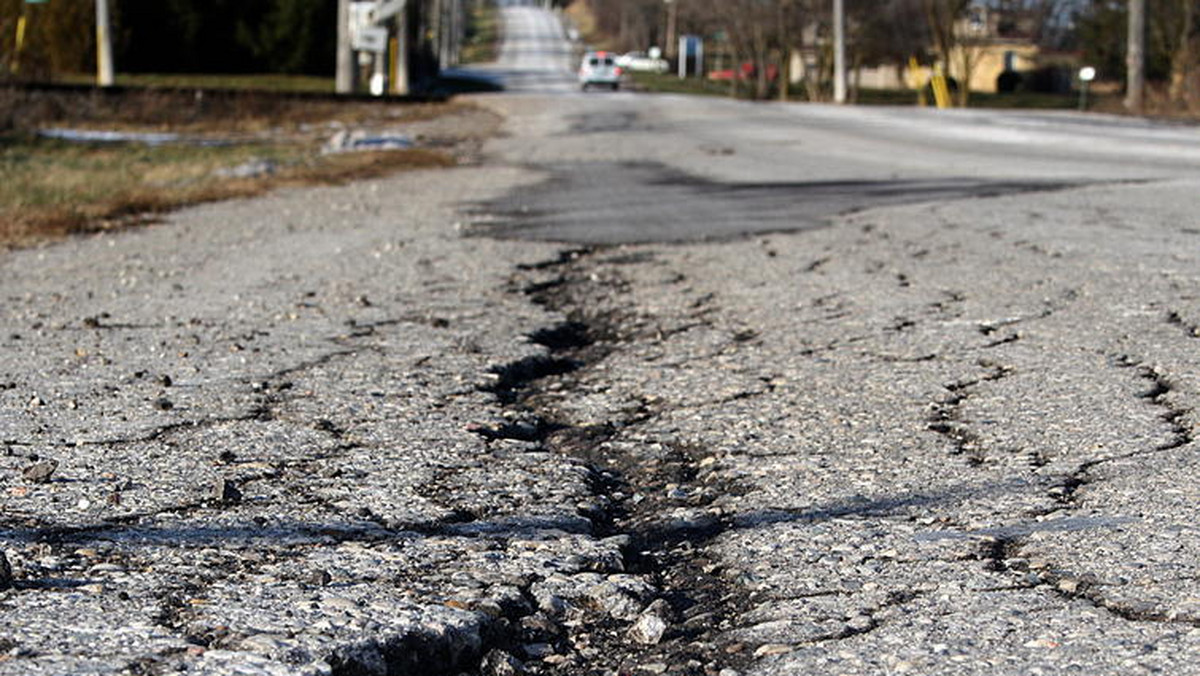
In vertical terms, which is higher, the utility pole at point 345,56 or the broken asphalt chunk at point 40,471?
the utility pole at point 345,56

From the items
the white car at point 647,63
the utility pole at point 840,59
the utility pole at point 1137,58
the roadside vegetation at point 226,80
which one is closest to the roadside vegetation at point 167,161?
the utility pole at point 1137,58

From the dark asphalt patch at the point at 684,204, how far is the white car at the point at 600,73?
1531 inches

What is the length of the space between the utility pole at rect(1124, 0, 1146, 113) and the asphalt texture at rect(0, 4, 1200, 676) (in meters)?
19.6

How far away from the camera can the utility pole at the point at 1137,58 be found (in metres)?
26.4

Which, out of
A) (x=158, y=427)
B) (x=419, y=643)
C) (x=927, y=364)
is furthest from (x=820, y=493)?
(x=158, y=427)

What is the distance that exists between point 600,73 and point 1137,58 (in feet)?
85.9

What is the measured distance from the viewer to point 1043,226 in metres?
7.75

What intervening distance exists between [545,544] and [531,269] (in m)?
4.08

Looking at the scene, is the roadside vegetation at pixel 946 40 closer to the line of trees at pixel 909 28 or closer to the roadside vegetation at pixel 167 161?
the line of trees at pixel 909 28

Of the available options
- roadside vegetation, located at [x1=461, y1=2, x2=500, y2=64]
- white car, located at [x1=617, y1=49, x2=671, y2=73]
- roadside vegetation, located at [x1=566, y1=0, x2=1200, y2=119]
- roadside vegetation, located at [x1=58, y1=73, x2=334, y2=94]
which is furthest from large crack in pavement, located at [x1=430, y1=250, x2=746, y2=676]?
roadside vegetation, located at [x1=461, y1=2, x2=500, y2=64]

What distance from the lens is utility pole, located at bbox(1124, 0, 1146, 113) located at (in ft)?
86.5

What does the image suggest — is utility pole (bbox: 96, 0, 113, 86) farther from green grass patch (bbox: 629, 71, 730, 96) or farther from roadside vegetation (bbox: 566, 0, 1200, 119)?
green grass patch (bbox: 629, 71, 730, 96)

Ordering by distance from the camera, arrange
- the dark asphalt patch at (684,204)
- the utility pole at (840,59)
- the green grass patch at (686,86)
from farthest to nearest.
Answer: the green grass patch at (686,86) < the utility pole at (840,59) < the dark asphalt patch at (684,204)

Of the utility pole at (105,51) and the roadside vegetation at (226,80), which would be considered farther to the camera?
the roadside vegetation at (226,80)
